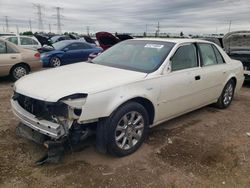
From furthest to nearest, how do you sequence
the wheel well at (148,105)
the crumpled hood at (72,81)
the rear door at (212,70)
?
1. the rear door at (212,70)
2. the wheel well at (148,105)
3. the crumpled hood at (72,81)

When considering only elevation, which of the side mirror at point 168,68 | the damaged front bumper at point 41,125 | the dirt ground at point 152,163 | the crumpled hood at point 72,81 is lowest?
the dirt ground at point 152,163

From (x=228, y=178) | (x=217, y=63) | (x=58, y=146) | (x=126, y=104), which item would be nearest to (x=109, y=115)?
(x=126, y=104)

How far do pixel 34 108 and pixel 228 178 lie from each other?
261 centimetres

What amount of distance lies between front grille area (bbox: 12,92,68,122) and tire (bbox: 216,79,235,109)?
3.93 metres

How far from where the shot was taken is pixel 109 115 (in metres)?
3.23

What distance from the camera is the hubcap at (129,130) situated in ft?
11.4

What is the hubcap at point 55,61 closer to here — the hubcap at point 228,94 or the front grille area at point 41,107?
the hubcap at point 228,94

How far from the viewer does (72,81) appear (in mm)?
3416

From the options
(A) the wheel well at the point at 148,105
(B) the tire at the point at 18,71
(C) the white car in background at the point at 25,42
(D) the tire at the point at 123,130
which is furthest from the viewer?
(C) the white car in background at the point at 25,42

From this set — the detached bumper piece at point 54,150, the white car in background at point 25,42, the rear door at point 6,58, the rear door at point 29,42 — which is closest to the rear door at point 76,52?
the white car in background at point 25,42

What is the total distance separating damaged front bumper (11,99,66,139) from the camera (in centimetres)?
306

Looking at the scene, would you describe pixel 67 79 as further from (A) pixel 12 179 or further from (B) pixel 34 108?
(A) pixel 12 179

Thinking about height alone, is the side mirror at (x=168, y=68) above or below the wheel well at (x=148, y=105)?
above

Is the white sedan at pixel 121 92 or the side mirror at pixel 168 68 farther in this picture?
the side mirror at pixel 168 68
